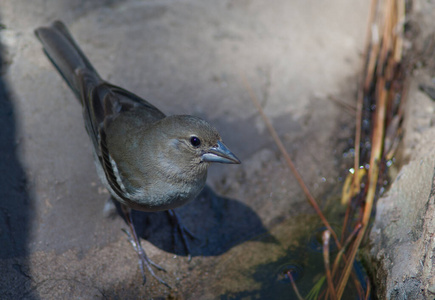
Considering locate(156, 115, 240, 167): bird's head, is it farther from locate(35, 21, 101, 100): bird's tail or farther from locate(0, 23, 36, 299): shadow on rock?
locate(0, 23, 36, 299): shadow on rock

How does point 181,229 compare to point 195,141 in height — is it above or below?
below

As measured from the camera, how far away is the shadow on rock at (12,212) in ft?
10.1

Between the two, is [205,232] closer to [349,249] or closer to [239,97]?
[349,249]

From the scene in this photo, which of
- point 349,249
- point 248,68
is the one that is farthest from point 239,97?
point 349,249

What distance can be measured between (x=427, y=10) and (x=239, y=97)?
7.46 feet

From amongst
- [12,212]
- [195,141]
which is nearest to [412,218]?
[195,141]

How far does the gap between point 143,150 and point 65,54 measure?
1.45 m

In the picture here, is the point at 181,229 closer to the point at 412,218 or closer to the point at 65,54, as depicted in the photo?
the point at 412,218

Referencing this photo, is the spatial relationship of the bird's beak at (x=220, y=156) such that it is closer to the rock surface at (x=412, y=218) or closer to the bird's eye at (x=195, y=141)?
the bird's eye at (x=195, y=141)

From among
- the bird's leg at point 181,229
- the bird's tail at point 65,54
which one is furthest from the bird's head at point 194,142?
the bird's tail at point 65,54

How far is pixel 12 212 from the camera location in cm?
345

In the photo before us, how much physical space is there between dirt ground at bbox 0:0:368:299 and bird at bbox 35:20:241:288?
256mm

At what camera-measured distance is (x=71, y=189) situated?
3758 millimetres

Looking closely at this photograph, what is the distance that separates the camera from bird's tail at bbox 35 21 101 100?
4008mm
